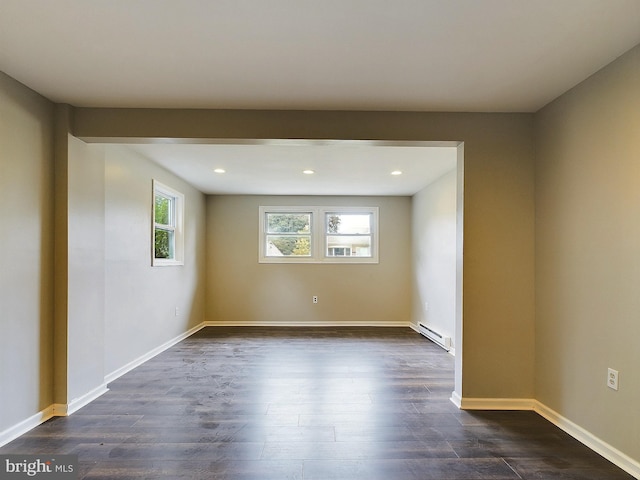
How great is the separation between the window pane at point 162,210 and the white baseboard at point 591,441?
15.0 feet

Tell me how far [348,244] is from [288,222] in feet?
3.88

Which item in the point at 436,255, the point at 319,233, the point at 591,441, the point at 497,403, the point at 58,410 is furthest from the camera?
the point at 319,233

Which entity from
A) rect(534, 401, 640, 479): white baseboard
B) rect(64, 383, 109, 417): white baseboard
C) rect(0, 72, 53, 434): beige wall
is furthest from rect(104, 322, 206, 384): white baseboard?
rect(534, 401, 640, 479): white baseboard

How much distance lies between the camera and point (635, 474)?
1856 millimetres

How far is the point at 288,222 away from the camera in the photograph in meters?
6.34

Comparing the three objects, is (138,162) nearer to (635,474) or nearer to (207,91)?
(207,91)

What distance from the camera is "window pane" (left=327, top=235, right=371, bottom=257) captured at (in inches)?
249

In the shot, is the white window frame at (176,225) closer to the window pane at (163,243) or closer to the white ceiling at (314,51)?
the window pane at (163,243)

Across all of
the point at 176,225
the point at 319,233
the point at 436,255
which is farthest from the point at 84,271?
the point at 436,255

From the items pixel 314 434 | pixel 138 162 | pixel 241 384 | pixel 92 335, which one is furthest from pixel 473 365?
pixel 138 162

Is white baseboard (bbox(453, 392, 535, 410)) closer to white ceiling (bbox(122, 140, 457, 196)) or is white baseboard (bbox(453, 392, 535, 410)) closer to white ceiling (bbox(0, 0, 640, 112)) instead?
white ceiling (bbox(122, 140, 457, 196))

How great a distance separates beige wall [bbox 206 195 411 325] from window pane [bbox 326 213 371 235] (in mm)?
223

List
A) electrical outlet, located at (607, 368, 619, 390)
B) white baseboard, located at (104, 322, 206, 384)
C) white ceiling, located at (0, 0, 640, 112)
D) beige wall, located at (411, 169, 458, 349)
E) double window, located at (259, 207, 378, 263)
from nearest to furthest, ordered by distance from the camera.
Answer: white ceiling, located at (0, 0, 640, 112)
electrical outlet, located at (607, 368, 619, 390)
white baseboard, located at (104, 322, 206, 384)
beige wall, located at (411, 169, 458, 349)
double window, located at (259, 207, 378, 263)

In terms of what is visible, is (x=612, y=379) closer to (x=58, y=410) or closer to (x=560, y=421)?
(x=560, y=421)
